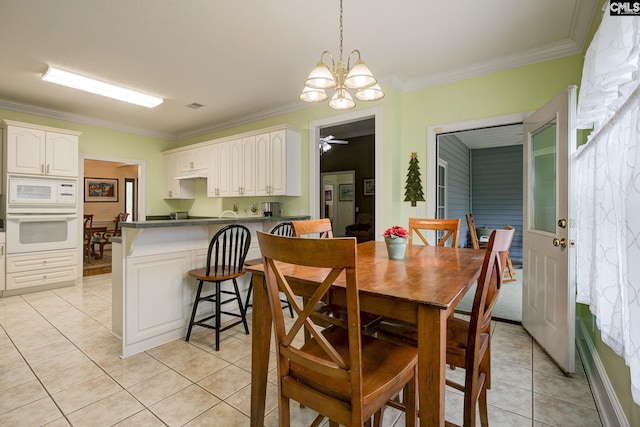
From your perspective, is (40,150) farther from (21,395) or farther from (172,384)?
(172,384)

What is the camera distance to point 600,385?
1843 mm

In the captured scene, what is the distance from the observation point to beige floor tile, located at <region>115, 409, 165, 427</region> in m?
1.66

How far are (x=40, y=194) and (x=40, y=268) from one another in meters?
1.04

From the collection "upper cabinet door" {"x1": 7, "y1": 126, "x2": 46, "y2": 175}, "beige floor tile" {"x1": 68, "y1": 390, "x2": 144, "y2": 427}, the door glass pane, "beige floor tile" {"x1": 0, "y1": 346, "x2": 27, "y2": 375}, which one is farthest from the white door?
"upper cabinet door" {"x1": 7, "y1": 126, "x2": 46, "y2": 175}

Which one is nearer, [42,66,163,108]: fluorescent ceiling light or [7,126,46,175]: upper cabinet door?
[42,66,163,108]: fluorescent ceiling light

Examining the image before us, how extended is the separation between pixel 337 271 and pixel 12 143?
5.27 meters

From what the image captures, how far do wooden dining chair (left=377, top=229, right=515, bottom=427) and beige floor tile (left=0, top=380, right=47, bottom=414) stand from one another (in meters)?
2.21

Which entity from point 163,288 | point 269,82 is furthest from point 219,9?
point 163,288

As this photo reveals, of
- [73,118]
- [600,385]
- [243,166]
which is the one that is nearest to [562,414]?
[600,385]

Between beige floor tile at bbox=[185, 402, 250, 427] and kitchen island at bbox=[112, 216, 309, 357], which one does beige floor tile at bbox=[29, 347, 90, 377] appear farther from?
beige floor tile at bbox=[185, 402, 250, 427]

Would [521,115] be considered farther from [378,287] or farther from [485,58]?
[378,287]

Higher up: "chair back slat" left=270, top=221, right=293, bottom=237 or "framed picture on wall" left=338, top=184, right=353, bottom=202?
"framed picture on wall" left=338, top=184, right=353, bottom=202

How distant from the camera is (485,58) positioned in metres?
3.05

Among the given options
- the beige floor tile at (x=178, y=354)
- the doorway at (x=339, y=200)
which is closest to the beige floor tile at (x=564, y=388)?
the beige floor tile at (x=178, y=354)
